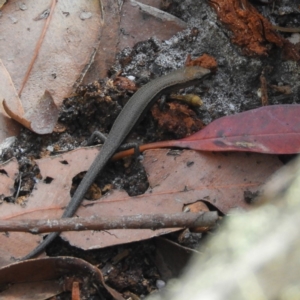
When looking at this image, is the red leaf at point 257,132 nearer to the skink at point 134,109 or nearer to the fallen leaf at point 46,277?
the skink at point 134,109

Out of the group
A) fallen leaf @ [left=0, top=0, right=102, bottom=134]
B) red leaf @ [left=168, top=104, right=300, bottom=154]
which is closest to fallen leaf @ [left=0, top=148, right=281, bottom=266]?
red leaf @ [left=168, top=104, right=300, bottom=154]

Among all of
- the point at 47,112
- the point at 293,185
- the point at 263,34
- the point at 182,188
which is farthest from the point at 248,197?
the point at 47,112

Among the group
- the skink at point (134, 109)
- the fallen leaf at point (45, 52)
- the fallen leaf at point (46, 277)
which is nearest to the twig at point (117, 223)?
the fallen leaf at point (46, 277)

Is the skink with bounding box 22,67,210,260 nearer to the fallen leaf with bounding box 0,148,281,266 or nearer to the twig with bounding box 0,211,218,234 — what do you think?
the fallen leaf with bounding box 0,148,281,266

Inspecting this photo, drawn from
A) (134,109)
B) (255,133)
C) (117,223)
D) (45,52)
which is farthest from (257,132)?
(45,52)

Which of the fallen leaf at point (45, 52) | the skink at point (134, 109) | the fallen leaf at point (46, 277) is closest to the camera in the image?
the fallen leaf at point (46, 277)

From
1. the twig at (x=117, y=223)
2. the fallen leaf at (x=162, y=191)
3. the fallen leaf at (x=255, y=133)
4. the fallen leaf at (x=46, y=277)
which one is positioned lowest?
the fallen leaf at (x=46, y=277)
